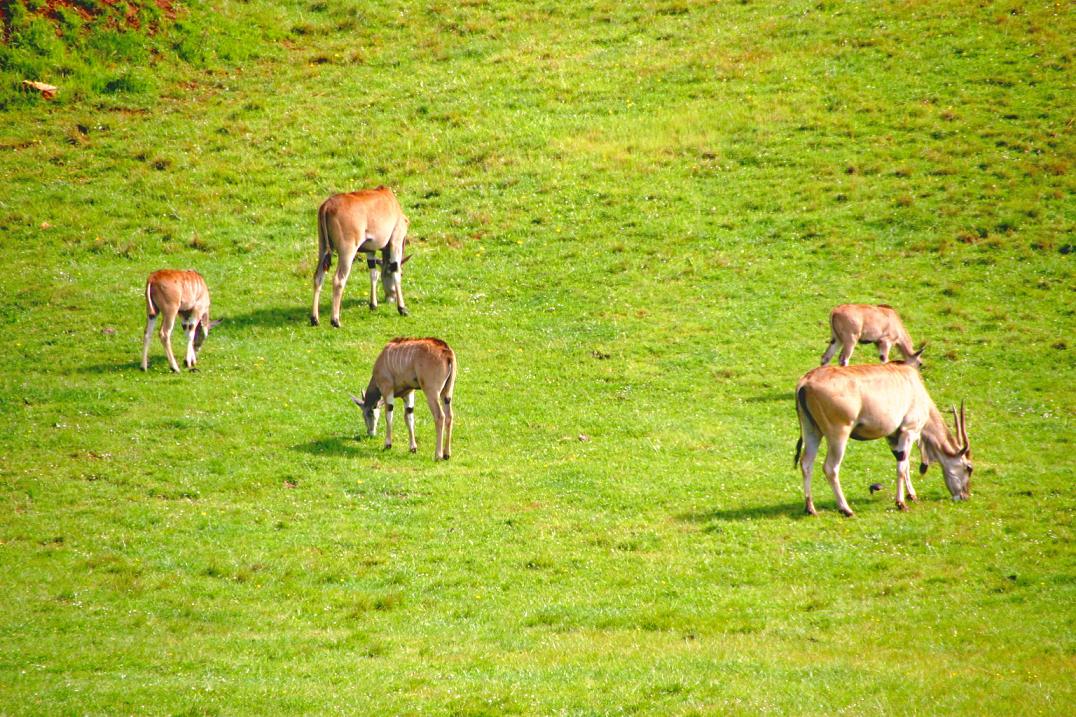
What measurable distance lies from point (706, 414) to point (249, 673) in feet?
40.5

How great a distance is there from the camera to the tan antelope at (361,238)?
26.9 m

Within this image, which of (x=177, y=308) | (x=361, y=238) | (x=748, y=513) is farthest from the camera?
(x=361, y=238)

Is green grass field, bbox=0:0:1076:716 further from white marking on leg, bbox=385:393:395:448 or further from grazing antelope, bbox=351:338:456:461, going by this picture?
grazing antelope, bbox=351:338:456:461

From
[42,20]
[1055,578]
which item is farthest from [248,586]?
[42,20]

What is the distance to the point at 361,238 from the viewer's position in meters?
27.2

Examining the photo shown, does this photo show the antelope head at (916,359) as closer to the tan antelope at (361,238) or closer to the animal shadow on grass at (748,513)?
the animal shadow on grass at (748,513)

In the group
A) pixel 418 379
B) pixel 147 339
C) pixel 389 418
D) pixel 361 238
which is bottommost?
pixel 389 418

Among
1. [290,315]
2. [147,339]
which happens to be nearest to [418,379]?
[147,339]

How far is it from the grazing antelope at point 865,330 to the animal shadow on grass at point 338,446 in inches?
394

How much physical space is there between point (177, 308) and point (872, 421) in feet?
47.6

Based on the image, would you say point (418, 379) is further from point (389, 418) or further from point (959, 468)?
point (959, 468)

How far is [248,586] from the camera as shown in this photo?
14828 millimetres

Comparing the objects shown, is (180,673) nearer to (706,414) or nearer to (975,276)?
(706,414)

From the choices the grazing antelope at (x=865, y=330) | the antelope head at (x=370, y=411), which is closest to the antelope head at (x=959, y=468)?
the grazing antelope at (x=865, y=330)
